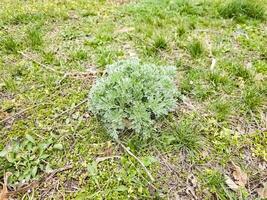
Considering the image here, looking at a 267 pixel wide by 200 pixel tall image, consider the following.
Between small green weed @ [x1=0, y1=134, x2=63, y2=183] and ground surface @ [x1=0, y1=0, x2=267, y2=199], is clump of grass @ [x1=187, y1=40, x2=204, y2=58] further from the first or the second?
small green weed @ [x1=0, y1=134, x2=63, y2=183]

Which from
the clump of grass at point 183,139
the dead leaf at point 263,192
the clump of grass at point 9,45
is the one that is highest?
the clump of grass at point 9,45

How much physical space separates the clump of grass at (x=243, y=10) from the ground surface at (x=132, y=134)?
0.03 metres

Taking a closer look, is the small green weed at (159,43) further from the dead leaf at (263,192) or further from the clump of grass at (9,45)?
the dead leaf at (263,192)

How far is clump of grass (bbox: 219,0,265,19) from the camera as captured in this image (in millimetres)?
4039


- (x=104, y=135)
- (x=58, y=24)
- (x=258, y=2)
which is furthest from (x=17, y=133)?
(x=258, y=2)

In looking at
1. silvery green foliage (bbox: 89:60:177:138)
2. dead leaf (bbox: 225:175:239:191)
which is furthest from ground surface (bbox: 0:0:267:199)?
silvery green foliage (bbox: 89:60:177:138)

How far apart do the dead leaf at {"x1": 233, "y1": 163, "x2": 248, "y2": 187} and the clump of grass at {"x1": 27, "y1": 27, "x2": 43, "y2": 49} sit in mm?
2313

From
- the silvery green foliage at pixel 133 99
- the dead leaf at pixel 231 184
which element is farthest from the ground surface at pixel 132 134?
the silvery green foliage at pixel 133 99

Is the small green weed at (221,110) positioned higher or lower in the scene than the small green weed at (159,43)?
lower

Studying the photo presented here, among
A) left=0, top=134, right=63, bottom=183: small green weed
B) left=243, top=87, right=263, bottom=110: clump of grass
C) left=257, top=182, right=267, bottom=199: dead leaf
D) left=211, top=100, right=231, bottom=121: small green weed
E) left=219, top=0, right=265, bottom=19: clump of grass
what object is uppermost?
left=219, top=0, right=265, bottom=19: clump of grass

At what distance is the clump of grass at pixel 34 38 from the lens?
3.43 meters

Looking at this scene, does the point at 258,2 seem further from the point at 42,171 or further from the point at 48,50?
the point at 42,171

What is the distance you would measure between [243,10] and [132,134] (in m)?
2.54

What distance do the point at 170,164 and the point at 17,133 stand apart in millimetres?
1179
